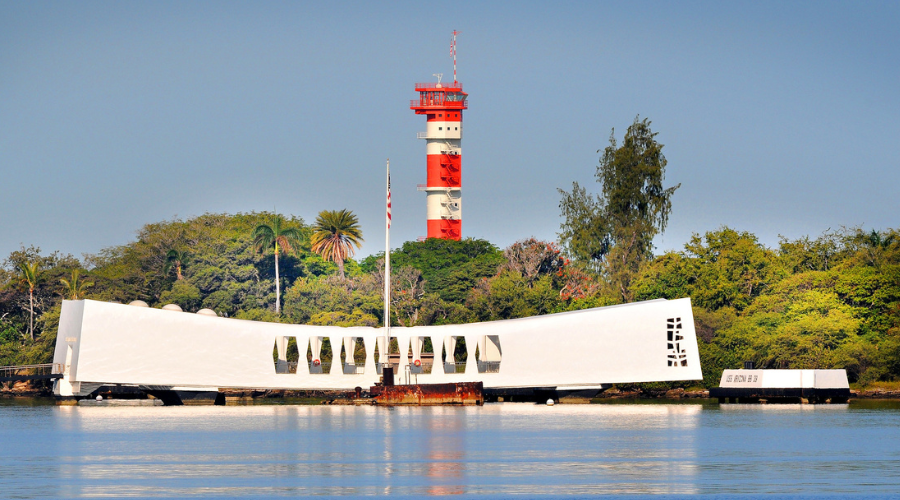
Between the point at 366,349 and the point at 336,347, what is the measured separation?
5.29 feet

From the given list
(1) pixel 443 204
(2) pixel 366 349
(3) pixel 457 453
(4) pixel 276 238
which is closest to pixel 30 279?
(4) pixel 276 238

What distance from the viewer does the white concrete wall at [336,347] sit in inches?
2467

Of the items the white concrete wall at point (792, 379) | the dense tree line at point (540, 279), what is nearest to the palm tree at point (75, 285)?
the dense tree line at point (540, 279)

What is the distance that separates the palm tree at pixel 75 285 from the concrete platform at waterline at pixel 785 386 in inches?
1786

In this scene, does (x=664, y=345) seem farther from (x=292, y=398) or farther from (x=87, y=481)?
(x=87, y=481)

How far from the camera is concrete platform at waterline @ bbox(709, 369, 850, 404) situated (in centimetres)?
6391

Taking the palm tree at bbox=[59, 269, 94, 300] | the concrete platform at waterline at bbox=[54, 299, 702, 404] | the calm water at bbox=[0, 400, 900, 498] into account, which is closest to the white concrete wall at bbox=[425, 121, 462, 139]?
the palm tree at bbox=[59, 269, 94, 300]

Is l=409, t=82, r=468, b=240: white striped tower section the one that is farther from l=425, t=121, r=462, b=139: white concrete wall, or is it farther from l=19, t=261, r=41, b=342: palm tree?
l=19, t=261, r=41, b=342: palm tree

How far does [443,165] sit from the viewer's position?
328 feet

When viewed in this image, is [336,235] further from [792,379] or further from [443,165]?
[792,379]

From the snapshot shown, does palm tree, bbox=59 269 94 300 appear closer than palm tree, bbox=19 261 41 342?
No

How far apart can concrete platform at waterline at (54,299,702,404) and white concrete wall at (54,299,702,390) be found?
0.05m

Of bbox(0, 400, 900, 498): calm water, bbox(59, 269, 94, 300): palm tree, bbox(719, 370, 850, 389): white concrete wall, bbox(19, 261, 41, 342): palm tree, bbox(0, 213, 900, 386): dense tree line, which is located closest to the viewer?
bbox(0, 400, 900, 498): calm water

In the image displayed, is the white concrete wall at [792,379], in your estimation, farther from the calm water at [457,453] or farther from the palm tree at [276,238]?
the palm tree at [276,238]
